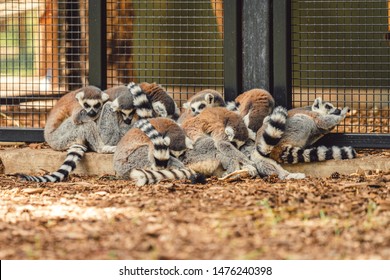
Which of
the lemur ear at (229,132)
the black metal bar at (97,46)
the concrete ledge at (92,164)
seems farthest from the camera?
the black metal bar at (97,46)

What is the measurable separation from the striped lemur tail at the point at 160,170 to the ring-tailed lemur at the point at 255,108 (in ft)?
3.17

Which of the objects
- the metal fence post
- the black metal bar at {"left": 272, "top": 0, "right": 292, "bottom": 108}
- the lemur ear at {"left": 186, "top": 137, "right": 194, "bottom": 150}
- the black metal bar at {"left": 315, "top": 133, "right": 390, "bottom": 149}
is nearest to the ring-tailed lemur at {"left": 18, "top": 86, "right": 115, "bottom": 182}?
the lemur ear at {"left": 186, "top": 137, "right": 194, "bottom": 150}

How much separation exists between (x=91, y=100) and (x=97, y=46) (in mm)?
775

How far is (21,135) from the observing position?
8.91 metres

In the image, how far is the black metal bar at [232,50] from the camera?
8.50 meters

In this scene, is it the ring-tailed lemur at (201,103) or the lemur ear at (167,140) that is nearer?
the lemur ear at (167,140)

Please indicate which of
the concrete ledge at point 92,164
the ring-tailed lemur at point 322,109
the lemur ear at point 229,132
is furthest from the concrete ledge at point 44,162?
the ring-tailed lemur at point 322,109

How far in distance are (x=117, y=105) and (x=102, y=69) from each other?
2.26 feet

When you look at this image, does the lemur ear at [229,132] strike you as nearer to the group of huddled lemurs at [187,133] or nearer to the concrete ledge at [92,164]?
the group of huddled lemurs at [187,133]

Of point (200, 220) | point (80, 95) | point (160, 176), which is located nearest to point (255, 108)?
point (160, 176)

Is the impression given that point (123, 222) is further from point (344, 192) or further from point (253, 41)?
point (253, 41)

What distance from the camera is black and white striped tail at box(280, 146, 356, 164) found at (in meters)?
7.89

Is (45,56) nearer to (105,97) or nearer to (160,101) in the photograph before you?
(105,97)
